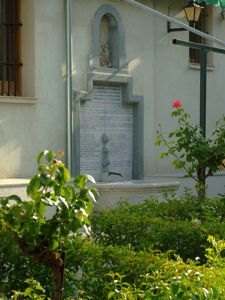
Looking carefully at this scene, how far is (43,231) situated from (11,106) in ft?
34.5

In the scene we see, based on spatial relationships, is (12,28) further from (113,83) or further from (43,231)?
(43,231)

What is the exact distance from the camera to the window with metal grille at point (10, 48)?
53.1ft

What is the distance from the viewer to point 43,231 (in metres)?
5.67

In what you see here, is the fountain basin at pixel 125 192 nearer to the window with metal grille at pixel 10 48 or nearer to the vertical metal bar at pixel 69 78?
the vertical metal bar at pixel 69 78

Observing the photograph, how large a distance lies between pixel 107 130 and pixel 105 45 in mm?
1692

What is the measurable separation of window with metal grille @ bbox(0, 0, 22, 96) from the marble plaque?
5.43ft

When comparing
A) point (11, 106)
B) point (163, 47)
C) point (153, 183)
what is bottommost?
point (153, 183)

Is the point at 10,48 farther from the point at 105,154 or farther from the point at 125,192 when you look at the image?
the point at 125,192

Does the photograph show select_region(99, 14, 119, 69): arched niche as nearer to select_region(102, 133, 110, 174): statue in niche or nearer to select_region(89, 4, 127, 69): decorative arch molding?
select_region(89, 4, 127, 69): decorative arch molding

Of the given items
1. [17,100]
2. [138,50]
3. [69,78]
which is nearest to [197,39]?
[138,50]

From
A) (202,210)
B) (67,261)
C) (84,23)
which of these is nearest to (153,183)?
(84,23)

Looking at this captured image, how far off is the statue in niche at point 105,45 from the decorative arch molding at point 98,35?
8.6 inches

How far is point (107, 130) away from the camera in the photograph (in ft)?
59.6

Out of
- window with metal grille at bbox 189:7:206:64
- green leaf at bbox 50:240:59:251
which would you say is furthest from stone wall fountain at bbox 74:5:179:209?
green leaf at bbox 50:240:59:251
